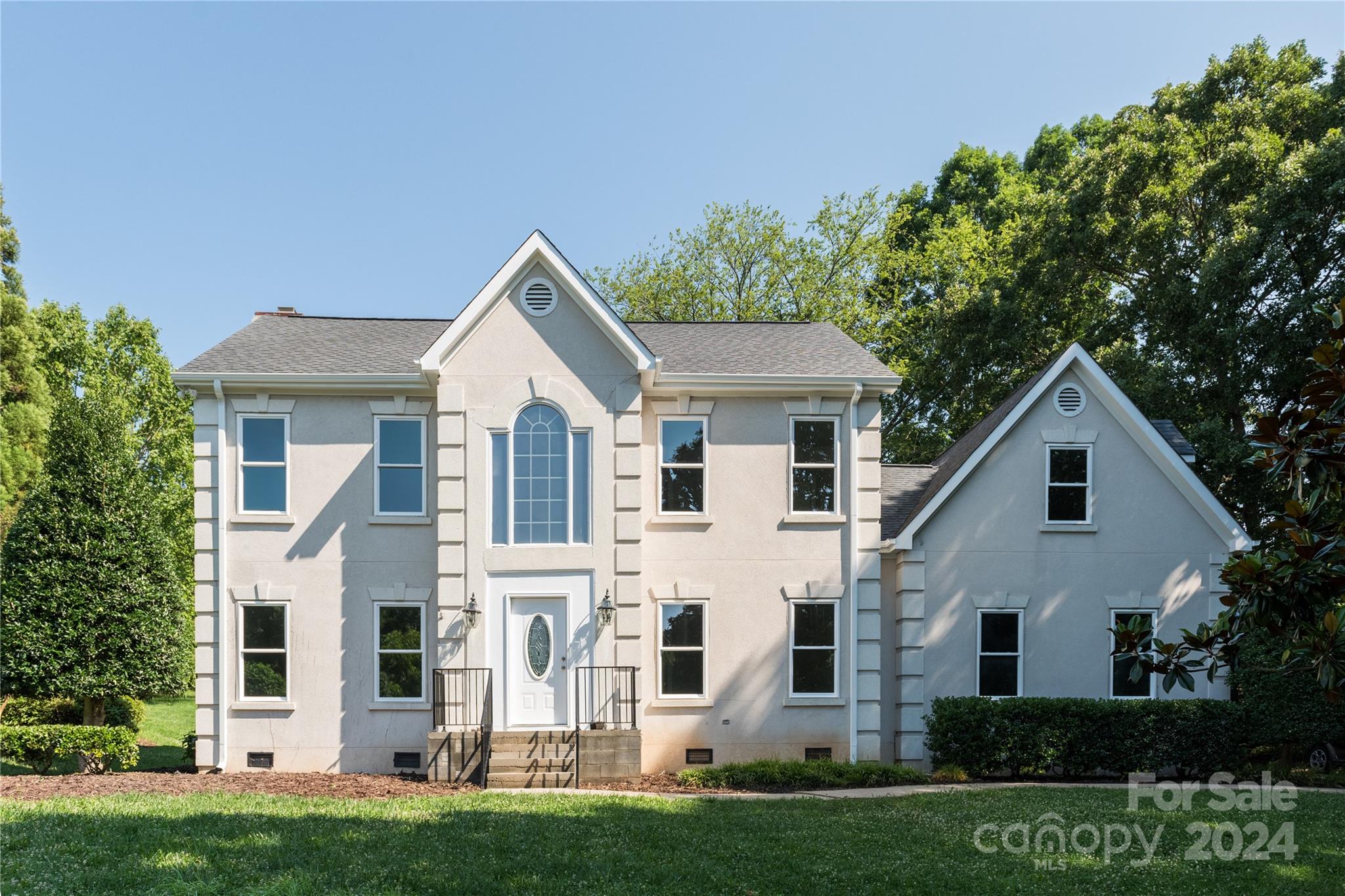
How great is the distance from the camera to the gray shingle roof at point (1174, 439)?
56.2 ft

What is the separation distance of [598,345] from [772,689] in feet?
20.7

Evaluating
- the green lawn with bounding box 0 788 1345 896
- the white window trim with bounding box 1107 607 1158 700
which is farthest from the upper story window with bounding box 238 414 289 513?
the white window trim with bounding box 1107 607 1158 700

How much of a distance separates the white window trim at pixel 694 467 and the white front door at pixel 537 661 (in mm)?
2359

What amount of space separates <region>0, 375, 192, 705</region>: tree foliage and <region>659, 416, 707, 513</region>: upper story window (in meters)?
9.55

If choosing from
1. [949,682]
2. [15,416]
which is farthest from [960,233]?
[15,416]

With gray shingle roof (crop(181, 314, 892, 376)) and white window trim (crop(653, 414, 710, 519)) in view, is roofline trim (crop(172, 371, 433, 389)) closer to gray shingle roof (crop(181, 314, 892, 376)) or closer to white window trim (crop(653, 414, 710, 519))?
gray shingle roof (crop(181, 314, 892, 376))

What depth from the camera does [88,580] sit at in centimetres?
1664

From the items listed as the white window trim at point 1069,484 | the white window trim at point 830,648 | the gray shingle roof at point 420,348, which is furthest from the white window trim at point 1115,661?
the gray shingle roof at point 420,348

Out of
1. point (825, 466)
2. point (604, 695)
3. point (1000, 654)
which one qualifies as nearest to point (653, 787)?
point (604, 695)

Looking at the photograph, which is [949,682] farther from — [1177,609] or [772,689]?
[1177,609]

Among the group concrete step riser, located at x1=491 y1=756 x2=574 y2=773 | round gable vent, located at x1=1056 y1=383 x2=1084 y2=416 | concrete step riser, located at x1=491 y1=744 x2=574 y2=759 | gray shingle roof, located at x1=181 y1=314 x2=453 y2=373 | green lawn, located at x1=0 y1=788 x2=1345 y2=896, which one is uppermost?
gray shingle roof, located at x1=181 y1=314 x2=453 y2=373

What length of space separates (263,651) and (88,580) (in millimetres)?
3975

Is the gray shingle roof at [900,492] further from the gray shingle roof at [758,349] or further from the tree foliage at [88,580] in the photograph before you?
the tree foliage at [88,580]

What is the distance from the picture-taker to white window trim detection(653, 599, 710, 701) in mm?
15547
